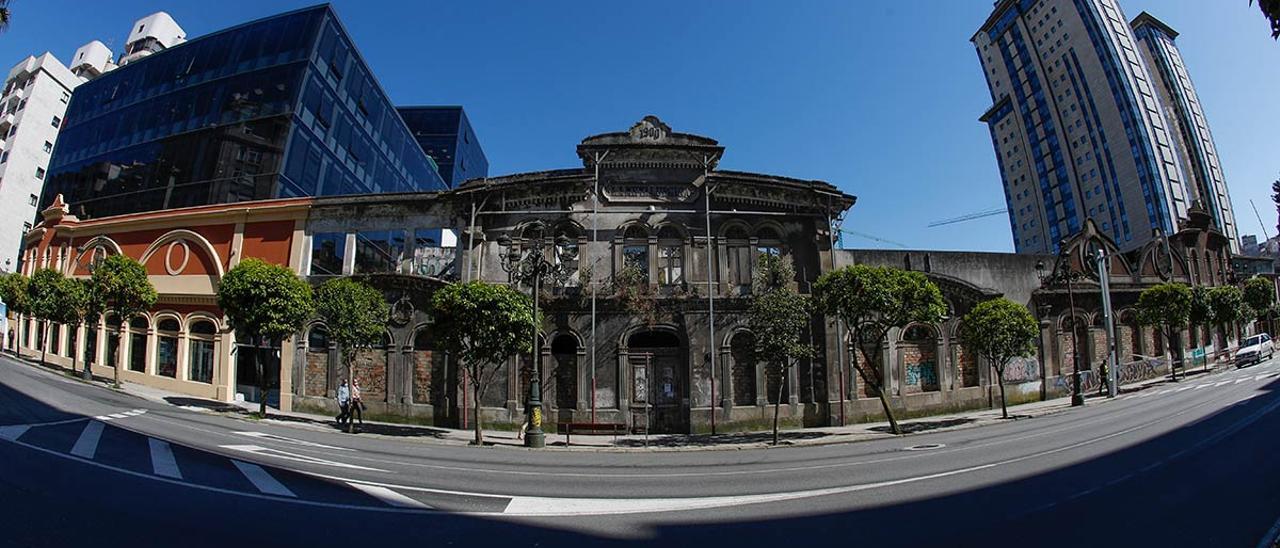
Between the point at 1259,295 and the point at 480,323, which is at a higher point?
the point at 1259,295

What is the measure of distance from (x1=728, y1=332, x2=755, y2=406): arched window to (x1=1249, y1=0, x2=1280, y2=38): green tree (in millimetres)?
16125

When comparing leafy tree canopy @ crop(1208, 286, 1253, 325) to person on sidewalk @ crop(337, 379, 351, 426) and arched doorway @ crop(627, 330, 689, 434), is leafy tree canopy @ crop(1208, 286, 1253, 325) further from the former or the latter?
person on sidewalk @ crop(337, 379, 351, 426)

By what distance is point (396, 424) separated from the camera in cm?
2061

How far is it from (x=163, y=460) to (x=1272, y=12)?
56.8ft

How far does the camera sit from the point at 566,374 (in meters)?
20.5

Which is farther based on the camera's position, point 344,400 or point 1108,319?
point 1108,319

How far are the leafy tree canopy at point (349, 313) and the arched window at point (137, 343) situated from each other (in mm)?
14999

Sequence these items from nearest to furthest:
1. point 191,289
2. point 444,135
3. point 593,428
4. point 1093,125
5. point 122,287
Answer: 1. point 593,428
2. point 122,287
3. point 191,289
4. point 444,135
5. point 1093,125

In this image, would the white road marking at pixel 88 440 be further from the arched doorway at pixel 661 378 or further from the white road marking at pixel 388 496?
the arched doorway at pixel 661 378

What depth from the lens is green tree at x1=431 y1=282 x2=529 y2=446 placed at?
16.8 meters

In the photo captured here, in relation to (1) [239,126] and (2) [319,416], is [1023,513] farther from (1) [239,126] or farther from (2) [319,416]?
(1) [239,126]

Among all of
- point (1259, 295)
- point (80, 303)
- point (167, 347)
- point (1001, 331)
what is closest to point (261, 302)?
point (167, 347)

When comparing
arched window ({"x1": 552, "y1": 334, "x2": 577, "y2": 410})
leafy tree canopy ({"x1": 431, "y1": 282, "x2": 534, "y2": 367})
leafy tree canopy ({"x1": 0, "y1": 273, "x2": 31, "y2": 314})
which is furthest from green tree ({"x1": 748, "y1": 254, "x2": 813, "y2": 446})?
leafy tree canopy ({"x1": 0, "y1": 273, "x2": 31, "y2": 314})

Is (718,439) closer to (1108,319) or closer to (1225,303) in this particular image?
(1108,319)
